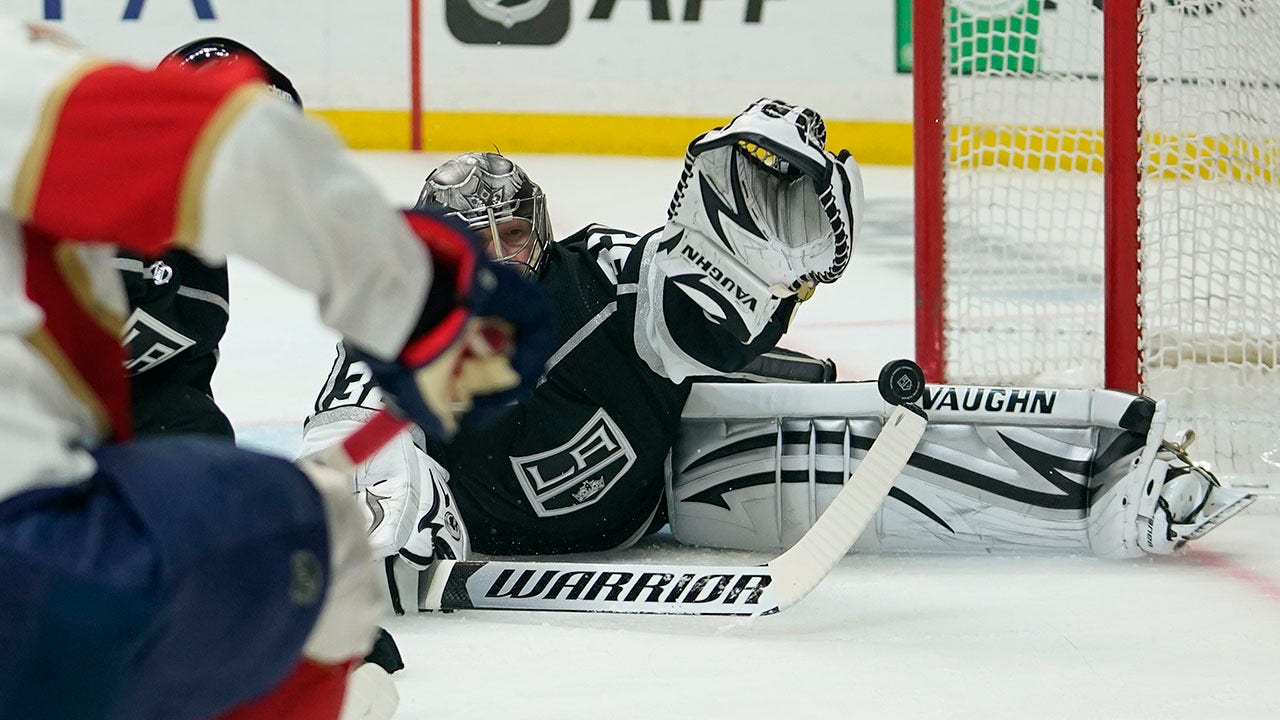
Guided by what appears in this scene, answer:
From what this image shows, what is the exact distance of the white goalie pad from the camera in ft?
7.65

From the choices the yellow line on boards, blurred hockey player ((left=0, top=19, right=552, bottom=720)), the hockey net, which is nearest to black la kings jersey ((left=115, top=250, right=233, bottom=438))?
blurred hockey player ((left=0, top=19, right=552, bottom=720))

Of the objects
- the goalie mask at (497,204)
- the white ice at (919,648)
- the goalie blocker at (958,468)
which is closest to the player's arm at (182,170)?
the white ice at (919,648)

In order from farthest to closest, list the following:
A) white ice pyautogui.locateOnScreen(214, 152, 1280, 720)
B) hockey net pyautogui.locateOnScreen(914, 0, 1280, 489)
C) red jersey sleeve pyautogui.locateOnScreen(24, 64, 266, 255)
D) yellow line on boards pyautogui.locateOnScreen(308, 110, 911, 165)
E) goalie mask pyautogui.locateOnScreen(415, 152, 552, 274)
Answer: yellow line on boards pyautogui.locateOnScreen(308, 110, 911, 165), hockey net pyautogui.locateOnScreen(914, 0, 1280, 489), goalie mask pyautogui.locateOnScreen(415, 152, 552, 274), white ice pyautogui.locateOnScreen(214, 152, 1280, 720), red jersey sleeve pyautogui.locateOnScreen(24, 64, 266, 255)

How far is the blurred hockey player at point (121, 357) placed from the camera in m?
0.80

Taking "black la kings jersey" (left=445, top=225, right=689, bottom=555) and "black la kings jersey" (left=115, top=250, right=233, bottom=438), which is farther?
"black la kings jersey" (left=445, top=225, right=689, bottom=555)

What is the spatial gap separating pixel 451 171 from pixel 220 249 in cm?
146

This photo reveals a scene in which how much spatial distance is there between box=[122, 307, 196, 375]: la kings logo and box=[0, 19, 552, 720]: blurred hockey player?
A: 0.94 m

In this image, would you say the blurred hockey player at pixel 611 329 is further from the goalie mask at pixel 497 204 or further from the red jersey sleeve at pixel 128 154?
the red jersey sleeve at pixel 128 154

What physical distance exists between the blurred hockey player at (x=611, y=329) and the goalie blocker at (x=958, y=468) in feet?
0.33

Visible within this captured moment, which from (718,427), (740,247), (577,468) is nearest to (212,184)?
(740,247)

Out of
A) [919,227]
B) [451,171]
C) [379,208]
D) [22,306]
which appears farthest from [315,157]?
[919,227]

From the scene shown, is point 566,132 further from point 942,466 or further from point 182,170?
point 182,170

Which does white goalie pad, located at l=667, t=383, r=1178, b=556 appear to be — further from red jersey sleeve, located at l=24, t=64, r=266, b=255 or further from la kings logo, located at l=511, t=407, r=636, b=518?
red jersey sleeve, located at l=24, t=64, r=266, b=255

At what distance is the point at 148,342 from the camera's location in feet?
6.12
